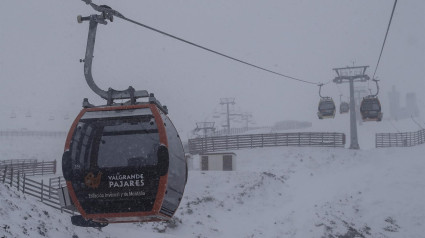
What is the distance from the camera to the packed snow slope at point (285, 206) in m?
13.6

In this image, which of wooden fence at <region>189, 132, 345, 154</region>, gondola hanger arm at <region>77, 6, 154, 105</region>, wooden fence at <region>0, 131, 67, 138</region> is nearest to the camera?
gondola hanger arm at <region>77, 6, 154, 105</region>

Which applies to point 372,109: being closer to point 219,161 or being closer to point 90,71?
point 219,161

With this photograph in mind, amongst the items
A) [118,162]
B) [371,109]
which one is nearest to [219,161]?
[371,109]

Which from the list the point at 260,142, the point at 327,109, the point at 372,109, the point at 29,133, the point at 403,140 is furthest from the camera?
the point at 29,133

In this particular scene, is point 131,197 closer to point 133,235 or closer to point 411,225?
point 133,235

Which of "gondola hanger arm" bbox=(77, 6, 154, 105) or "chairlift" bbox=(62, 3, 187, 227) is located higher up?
"gondola hanger arm" bbox=(77, 6, 154, 105)

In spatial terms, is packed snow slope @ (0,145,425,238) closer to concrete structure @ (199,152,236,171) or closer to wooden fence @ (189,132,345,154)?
concrete structure @ (199,152,236,171)

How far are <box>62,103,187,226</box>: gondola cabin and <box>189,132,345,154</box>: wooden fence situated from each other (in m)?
28.5

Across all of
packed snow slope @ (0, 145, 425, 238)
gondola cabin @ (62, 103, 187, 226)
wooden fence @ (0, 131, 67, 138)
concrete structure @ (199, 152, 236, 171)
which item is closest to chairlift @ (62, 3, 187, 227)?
gondola cabin @ (62, 103, 187, 226)

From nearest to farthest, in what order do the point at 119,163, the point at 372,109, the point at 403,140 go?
the point at 119,163, the point at 372,109, the point at 403,140

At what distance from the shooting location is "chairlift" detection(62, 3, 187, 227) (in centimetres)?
790

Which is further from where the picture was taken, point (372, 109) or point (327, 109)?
point (327, 109)

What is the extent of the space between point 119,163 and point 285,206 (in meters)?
15.9

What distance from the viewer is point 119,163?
800 centimetres
